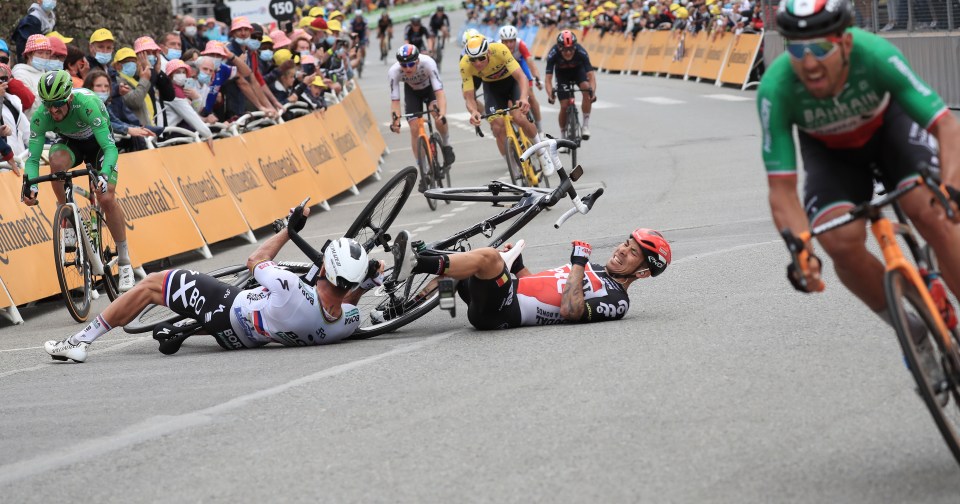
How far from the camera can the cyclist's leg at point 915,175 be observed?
17.8 feet

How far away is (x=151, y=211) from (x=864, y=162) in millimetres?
9891

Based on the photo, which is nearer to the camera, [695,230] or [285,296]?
[285,296]

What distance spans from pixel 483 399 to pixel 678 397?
0.96m

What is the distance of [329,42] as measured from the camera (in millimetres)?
28562

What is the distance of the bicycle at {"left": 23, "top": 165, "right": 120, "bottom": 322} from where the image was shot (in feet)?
37.4

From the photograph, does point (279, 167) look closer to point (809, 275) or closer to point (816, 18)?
point (816, 18)

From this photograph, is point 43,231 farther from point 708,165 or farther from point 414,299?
point 708,165

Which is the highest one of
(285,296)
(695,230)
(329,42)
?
(285,296)

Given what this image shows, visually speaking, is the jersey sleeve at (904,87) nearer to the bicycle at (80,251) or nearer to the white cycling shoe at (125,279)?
the bicycle at (80,251)

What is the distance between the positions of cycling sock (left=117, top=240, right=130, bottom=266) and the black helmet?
8.45 m

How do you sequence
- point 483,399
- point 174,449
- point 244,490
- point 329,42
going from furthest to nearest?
point 329,42 < point 483,399 < point 174,449 < point 244,490

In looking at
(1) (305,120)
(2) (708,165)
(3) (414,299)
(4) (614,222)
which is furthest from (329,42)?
(3) (414,299)

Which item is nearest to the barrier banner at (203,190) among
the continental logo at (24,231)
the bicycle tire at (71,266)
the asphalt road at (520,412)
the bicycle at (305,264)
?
the continental logo at (24,231)

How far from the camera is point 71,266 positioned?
11.7 m
